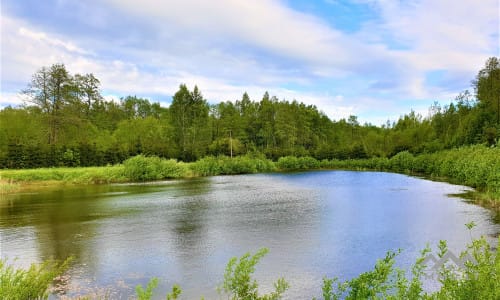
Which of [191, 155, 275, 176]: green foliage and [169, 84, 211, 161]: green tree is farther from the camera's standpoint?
[169, 84, 211, 161]: green tree

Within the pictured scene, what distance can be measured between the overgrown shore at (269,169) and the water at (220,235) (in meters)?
3.36

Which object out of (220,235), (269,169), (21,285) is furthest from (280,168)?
(21,285)

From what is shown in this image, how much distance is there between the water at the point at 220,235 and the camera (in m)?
8.76

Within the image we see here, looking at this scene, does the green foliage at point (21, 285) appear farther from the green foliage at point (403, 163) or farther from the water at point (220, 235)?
A: the green foliage at point (403, 163)

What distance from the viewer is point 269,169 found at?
2275 inches

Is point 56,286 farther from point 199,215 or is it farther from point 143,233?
point 199,215

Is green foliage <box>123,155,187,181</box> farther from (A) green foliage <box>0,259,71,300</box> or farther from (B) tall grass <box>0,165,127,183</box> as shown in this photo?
(A) green foliage <box>0,259,71,300</box>

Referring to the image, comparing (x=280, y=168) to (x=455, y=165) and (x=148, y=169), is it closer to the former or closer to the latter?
(x=148, y=169)

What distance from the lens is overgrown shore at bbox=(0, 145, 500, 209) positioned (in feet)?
74.9

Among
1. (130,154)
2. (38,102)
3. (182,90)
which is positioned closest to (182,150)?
(130,154)

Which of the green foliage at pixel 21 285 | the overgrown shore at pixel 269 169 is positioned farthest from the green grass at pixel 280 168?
the green foliage at pixel 21 285

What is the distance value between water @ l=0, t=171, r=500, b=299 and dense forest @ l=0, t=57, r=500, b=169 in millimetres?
22285

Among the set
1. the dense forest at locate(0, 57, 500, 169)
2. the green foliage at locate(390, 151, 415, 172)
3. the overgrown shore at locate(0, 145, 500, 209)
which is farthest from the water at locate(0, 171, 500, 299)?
the green foliage at locate(390, 151, 415, 172)

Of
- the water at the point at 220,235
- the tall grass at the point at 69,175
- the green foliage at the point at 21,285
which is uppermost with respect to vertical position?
the tall grass at the point at 69,175
